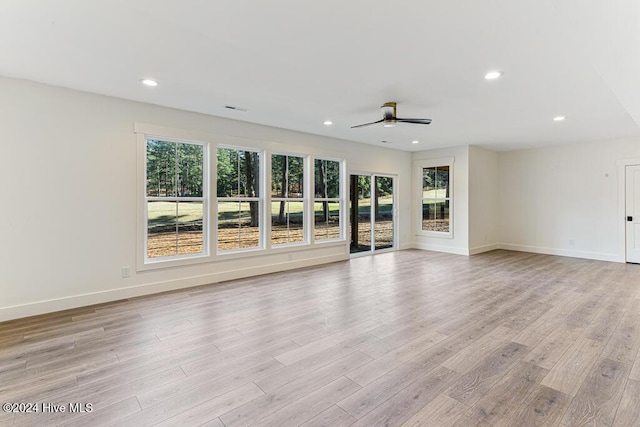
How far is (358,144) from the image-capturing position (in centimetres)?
721

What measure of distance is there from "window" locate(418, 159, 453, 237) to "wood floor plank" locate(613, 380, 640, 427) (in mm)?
5787

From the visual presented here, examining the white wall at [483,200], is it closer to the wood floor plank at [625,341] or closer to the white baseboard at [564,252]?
the white baseboard at [564,252]

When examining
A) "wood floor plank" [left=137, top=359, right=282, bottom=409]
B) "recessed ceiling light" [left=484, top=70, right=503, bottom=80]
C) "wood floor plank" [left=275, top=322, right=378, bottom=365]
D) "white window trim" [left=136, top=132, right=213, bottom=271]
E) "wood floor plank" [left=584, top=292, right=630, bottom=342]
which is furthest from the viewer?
"white window trim" [left=136, top=132, right=213, bottom=271]

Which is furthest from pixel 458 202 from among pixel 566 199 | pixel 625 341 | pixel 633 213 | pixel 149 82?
pixel 149 82

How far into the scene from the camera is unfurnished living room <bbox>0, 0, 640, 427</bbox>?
2113mm

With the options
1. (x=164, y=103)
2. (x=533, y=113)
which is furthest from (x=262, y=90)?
(x=533, y=113)

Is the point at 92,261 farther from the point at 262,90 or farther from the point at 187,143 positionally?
the point at 262,90

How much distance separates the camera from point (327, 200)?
6.70 m

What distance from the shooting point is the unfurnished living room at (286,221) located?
211cm

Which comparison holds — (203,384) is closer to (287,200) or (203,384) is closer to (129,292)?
(129,292)

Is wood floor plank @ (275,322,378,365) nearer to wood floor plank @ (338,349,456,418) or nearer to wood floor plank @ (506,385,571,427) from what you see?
wood floor plank @ (338,349,456,418)

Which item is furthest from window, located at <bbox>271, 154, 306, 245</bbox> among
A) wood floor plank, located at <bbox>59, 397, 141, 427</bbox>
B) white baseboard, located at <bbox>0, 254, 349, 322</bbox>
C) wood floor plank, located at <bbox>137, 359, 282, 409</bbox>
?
wood floor plank, located at <bbox>59, 397, 141, 427</bbox>

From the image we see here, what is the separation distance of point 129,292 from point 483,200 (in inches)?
313

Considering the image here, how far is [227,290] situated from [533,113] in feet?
17.7
